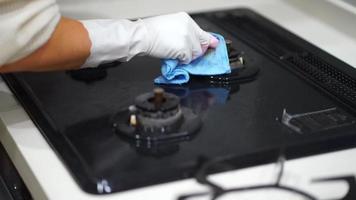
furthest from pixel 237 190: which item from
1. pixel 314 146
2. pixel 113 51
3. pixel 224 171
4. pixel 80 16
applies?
pixel 80 16

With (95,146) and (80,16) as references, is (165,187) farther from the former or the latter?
(80,16)

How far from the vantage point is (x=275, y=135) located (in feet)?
2.59

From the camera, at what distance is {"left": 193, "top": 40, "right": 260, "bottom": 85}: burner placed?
3.09 ft

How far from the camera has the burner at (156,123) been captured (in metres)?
0.76

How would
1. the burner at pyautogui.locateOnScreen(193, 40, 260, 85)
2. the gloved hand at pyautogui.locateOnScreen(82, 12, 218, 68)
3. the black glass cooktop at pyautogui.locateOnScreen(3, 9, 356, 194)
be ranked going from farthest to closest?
the burner at pyautogui.locateOnScreen(193, 40, 260, 85), the gloved hand at pyautogui.locateOnScreen(82, 12, 218, 68), the black glass cooktop at pyautogui.locateOnScreen(3, 9, 356, 194)

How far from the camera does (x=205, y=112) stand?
849mm

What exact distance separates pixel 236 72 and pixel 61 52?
0.30 meters

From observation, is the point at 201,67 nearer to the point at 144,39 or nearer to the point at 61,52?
the point at 144,39

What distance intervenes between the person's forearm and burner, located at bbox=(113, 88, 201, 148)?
0.35 ft

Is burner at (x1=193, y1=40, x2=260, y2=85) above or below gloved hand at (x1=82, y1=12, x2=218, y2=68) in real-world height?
below

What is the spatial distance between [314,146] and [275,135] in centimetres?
5

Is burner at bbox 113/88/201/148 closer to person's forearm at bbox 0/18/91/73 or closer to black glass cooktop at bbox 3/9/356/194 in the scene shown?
black glass cooktop at bbox 3/9/356/194

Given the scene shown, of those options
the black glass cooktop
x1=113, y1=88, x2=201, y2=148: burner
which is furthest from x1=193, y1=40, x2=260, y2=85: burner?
x1=113, y1=88, x2=201, y2=148: burner

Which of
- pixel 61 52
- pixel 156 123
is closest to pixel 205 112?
pixel 156 123
